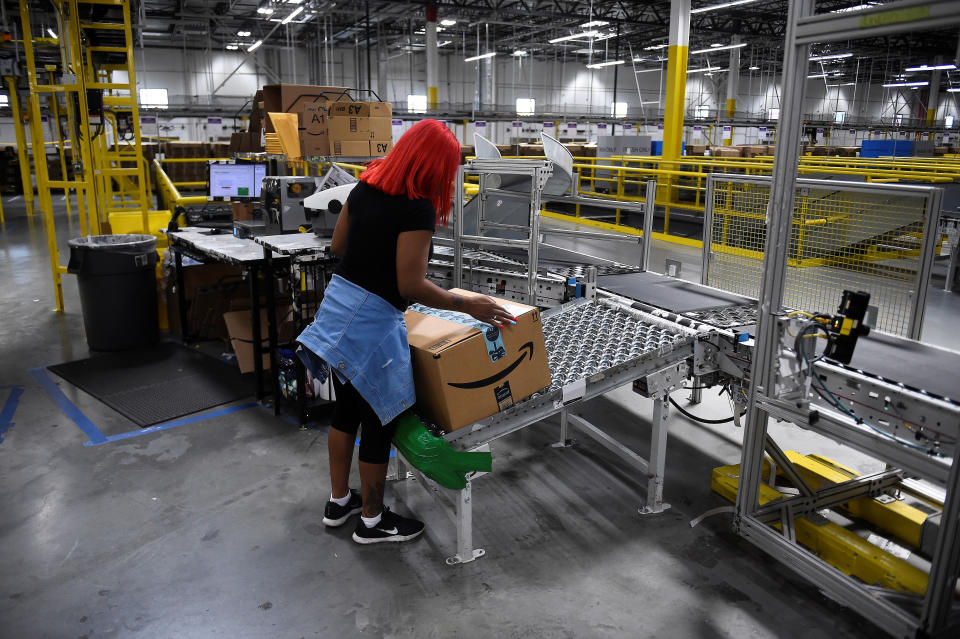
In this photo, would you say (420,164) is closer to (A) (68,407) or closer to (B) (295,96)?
(A) (68,407)

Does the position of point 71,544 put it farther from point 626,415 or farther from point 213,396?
point 626,415

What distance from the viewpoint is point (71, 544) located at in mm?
2920

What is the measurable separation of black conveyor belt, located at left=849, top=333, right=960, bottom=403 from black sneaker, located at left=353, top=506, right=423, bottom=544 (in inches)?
77.5

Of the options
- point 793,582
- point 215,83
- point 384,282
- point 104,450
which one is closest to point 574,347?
Result: point 384,282

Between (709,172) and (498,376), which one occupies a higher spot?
(709,172)

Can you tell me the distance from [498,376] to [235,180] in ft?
16.5

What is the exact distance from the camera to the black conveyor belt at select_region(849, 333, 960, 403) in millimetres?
2383

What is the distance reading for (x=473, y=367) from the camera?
2.63m

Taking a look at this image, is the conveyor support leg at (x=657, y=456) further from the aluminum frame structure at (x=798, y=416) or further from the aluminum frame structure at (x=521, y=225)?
the aluminum frame structure at (x=521, y=225)

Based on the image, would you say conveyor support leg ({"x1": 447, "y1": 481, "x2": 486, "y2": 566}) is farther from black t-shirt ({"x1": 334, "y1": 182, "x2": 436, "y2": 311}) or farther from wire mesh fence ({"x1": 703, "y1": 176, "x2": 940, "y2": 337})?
wire mesh fence ({"x1": 703, "y1": 176, "x2": 940, "y2": 337})

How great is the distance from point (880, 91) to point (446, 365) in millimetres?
40184

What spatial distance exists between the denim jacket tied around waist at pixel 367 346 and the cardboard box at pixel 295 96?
4285 millimetres

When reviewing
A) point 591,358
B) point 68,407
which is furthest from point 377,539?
point 68,407

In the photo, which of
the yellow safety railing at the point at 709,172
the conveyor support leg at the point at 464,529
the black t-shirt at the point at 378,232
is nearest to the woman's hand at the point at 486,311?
the black t-shirt at the point at 378,232
